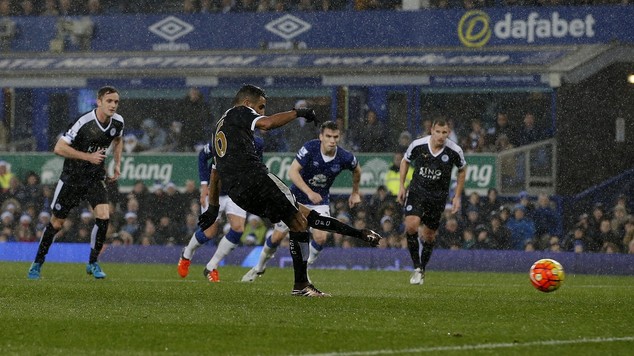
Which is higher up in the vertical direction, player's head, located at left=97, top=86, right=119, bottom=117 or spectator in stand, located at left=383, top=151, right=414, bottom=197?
player's head, located at left=97, top=86, right=119, bottom=117

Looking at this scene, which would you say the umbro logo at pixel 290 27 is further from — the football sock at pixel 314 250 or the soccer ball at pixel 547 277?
the soccer ball at pixel 547 277

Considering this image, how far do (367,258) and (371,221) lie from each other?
37.9 inches

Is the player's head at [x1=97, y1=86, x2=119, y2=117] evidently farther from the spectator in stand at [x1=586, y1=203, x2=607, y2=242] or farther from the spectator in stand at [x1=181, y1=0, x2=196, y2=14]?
the spectator in stand at [x1=181, y1=0, x2=196, y2=14]

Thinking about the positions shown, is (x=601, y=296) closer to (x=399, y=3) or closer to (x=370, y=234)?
(x=370, y=234)

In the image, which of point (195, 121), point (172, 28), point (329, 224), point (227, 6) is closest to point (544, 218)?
point (195, 121)

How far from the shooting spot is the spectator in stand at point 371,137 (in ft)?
84.5

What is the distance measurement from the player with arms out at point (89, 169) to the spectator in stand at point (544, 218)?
32.2 feet

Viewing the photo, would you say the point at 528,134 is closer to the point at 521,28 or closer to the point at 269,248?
the point at 521,28

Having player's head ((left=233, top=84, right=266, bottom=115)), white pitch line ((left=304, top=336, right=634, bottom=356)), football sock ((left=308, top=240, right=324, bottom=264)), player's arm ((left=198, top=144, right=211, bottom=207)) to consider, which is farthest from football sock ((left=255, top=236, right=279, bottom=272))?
white pitch line ((left=304, top=336, right=634, bottom=356))

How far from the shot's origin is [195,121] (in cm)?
2672

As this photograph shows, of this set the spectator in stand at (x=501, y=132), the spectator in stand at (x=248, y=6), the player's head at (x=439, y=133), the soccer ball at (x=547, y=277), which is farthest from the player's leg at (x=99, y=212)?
the spectator in stand at (x=248, y=6)

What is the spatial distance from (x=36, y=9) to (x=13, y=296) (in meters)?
20.7

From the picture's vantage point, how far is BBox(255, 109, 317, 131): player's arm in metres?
10.3

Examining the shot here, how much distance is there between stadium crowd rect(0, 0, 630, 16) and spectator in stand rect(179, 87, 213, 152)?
316 cm
